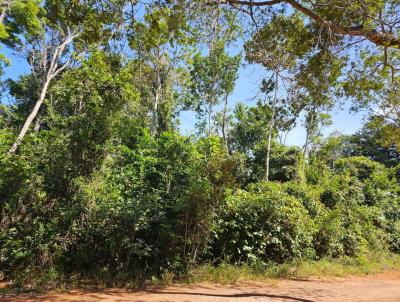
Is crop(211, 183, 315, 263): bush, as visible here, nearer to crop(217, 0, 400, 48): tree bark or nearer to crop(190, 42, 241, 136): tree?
crop(217, 0, 400, 48): tree bark

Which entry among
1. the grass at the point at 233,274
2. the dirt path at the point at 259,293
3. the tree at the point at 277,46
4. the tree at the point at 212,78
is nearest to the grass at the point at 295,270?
the grass at the point at 233,274

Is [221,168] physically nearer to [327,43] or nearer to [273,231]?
[273,231]

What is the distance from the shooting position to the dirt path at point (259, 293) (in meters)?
6.24

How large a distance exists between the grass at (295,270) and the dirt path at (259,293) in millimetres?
336

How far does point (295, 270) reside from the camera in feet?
31.0

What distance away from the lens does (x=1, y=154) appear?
7.67 metres

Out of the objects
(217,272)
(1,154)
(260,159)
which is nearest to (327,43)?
(217,272)

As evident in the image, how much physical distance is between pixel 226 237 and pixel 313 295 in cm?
270

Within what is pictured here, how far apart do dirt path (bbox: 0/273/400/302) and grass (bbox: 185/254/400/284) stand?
0.34 m

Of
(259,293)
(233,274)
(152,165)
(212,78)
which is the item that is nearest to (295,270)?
(233,274)

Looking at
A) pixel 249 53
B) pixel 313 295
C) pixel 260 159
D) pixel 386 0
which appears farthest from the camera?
pixel 260 159

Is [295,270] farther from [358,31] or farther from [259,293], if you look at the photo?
[358,31]

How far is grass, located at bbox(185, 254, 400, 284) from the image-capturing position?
8.03 metres

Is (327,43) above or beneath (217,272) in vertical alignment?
above
